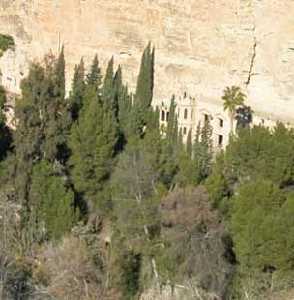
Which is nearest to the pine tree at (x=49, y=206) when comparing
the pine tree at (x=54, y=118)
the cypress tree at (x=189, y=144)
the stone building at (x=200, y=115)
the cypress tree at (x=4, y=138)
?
the pine tree at (x=54, y=118)

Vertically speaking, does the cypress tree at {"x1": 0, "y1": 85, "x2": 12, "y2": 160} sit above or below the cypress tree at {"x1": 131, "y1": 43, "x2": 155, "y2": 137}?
below

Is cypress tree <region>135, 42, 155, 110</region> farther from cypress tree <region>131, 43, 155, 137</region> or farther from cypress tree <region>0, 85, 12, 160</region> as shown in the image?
cypress tree <region>0, 85, 12, 160</region>

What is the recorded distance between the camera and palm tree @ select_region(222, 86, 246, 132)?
3559cm

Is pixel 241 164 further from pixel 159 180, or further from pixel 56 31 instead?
pixel 56 31

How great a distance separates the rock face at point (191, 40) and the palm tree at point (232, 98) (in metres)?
0.29

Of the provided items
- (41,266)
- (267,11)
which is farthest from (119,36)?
(41,266)

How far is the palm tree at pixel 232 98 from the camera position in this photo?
35594 mm

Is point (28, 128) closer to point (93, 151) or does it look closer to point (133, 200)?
point (93, 151)

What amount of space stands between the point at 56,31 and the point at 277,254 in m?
18.5

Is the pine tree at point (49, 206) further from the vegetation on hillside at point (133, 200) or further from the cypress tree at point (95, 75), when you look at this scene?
the cypress tree at point (95, 75)

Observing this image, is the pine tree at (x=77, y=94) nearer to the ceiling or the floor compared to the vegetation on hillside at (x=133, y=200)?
nearer to the ceiling

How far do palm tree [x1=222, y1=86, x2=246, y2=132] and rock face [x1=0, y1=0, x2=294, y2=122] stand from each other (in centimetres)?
29

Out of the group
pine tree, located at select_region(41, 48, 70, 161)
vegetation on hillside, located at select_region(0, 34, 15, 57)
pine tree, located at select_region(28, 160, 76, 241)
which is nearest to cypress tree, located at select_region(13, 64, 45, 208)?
pine tree, located at select_region(41, 48, 70, 161)

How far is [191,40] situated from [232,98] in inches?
108
